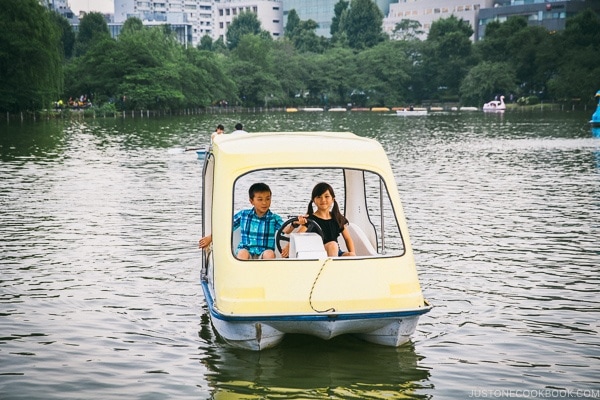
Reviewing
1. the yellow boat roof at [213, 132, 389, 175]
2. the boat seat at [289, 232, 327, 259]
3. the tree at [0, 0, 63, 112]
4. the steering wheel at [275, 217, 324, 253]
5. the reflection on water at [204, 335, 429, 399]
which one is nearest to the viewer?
the reflection on water at [204, 335, 429, 399]

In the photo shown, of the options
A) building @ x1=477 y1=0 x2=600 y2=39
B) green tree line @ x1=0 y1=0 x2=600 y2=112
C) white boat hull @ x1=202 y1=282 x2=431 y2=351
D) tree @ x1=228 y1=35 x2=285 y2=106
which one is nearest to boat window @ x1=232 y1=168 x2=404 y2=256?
white boat hull @ x1=202 y1=282 x2=431 y2=351

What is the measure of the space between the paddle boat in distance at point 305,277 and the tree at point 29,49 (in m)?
59.9

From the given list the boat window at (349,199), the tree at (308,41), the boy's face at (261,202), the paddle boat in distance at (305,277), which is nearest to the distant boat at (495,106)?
the tree at (308,41)

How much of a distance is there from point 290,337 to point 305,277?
5.05 feet

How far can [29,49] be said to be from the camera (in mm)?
67250

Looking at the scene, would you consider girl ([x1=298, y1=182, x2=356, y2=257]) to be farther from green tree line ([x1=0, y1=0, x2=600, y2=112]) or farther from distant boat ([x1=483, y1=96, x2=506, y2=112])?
distant boat ([x1=483, y1=96, x2=506, y2=112])

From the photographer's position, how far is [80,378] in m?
10.4

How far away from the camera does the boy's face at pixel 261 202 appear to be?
1182cm

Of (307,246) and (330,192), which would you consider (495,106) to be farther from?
(307,246)

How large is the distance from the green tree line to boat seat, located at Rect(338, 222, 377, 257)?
194 feet

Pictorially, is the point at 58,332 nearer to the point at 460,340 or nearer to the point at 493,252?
the point at 460,340

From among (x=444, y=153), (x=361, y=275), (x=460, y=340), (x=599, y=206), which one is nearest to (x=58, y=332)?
(x=361, y=275)

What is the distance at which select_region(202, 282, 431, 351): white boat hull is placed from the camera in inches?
398

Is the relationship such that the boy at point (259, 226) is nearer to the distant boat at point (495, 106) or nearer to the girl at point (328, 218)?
the girl at point (328, 218)
